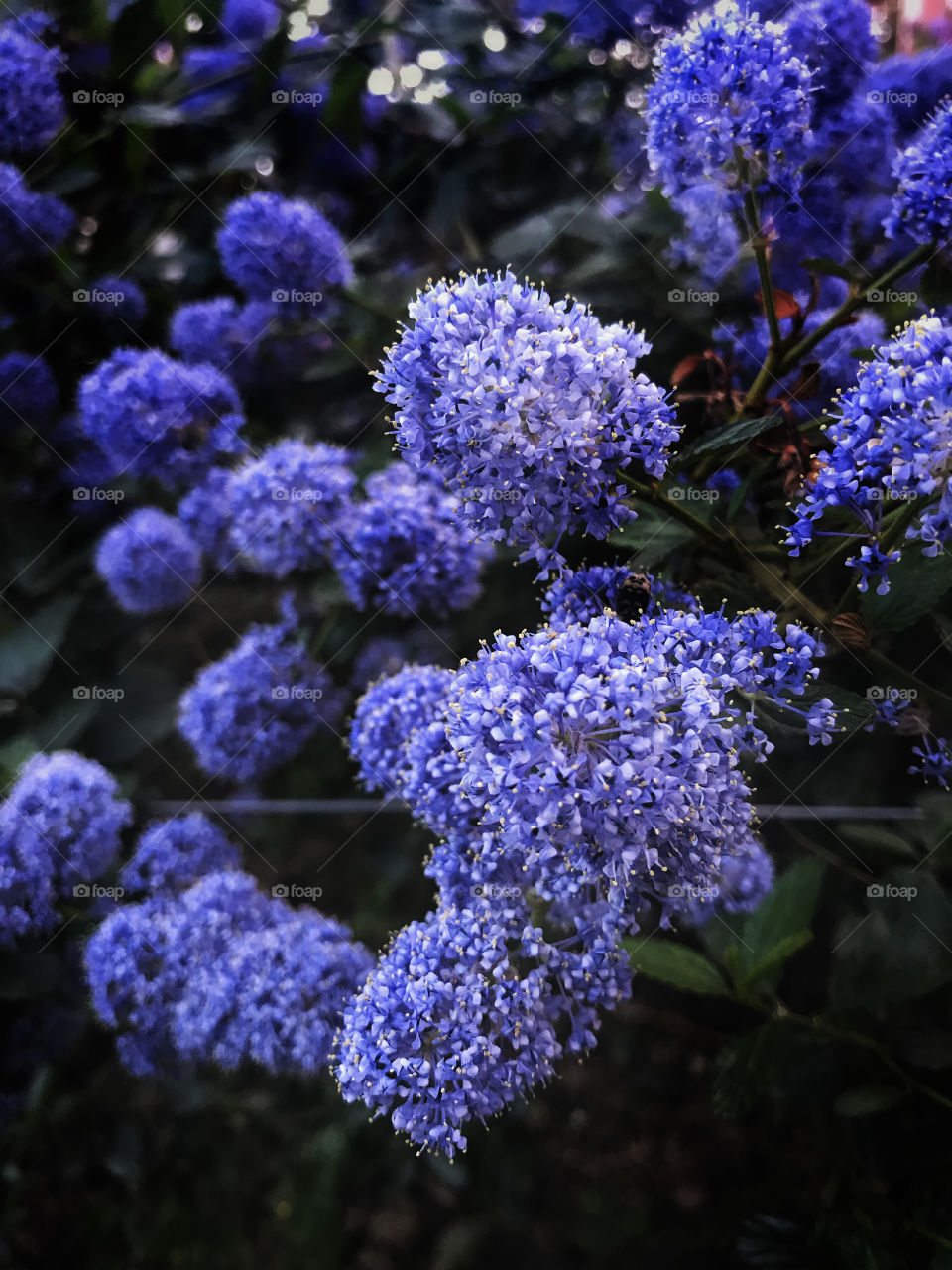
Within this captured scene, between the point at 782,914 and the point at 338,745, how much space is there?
92 cm

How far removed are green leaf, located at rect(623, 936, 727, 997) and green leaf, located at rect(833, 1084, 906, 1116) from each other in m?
0.22

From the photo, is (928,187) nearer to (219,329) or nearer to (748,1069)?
(748,1069)

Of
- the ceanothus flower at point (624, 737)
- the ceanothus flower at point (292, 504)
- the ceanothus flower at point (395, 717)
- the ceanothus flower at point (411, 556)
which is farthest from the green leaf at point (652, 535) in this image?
the ceanothus flower at point (292, 504)

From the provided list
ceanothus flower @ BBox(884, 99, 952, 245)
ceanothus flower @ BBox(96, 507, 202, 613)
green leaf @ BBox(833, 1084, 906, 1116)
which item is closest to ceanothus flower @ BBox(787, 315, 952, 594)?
ceanothus flower @ BBox(884, 99, 952, 245)

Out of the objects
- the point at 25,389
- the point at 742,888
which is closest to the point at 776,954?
the point at 742,888

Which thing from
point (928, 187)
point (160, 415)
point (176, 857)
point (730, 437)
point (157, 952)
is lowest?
point (157, 952)

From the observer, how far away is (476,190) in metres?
2.21

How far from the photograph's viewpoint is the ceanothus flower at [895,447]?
2.64 feet

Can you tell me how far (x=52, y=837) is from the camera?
1537 mm

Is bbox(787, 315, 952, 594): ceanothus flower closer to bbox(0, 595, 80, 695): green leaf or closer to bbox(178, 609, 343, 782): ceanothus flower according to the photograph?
bbox(178, 609, 343, 782): ceanothus flower

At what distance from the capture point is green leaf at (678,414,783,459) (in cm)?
98

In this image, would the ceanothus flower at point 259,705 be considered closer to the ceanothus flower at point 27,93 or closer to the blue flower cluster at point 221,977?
the blue flower cluster at point 221,977

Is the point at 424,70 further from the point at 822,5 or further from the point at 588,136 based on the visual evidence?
the point at 822,5

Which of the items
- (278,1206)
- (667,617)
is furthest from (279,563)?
(278,1206)
